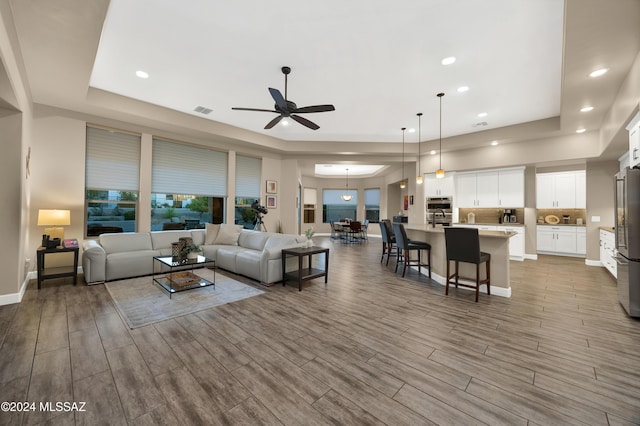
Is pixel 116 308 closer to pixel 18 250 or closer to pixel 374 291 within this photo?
pixel 18 250

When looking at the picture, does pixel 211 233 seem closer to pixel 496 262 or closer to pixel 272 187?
pixel 272 187

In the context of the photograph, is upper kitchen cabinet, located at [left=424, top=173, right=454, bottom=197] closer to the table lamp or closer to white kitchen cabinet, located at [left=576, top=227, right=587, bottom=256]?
white kitchen cabinet, located at [left=576, top=227, right=587, bottom=256]

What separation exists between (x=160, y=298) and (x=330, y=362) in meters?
2.77

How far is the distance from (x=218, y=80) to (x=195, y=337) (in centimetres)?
389

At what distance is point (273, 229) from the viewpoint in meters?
8.28

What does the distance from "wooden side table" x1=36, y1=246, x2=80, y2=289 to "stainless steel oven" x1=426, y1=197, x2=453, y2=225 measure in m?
8.42

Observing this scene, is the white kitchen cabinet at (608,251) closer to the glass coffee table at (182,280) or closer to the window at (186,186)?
the glass coffee table at (182,280)

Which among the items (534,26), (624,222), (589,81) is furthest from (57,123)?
(624,222)

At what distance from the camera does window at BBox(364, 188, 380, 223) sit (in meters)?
13.6

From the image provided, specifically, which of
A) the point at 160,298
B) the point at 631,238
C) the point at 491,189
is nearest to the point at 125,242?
the point at 160,298

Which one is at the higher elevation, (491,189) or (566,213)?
(491,189)

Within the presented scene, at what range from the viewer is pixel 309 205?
14.0m

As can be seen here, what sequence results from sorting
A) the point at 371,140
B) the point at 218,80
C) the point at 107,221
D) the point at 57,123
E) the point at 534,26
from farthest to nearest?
1. the point at 371,140
2. the point at 107,221
3. the point at 57,123
4. the point at 218,80
5. the point at 534,26

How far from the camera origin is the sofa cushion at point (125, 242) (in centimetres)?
502
